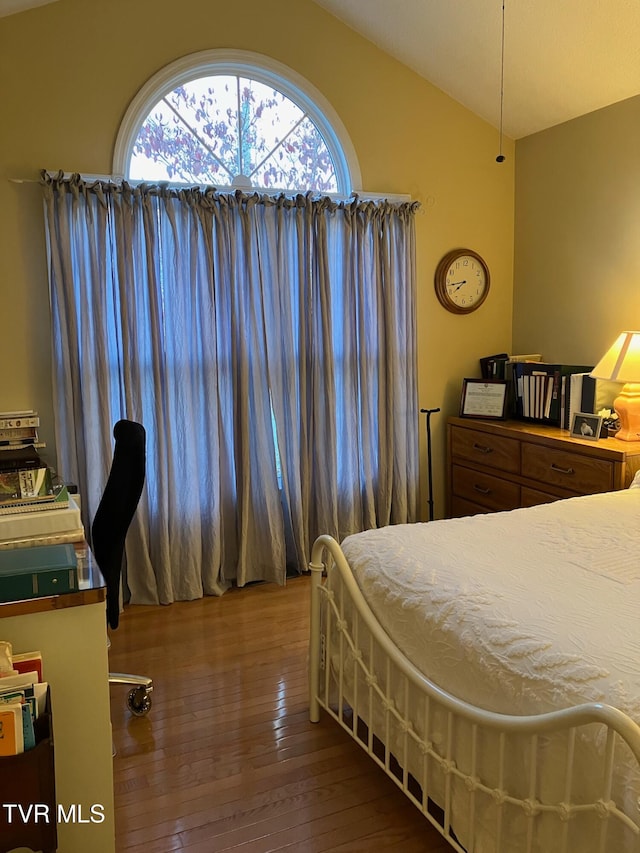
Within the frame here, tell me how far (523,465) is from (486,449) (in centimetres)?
30

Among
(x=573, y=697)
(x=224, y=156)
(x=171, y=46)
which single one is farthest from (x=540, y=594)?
(x=171, y=46)

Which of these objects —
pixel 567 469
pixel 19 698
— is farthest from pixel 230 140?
pixel 19 698

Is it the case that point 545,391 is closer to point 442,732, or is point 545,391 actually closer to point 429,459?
point 429,459

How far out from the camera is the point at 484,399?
4.02 metres

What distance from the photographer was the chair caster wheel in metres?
2.47

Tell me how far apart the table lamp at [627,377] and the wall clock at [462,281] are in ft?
3.41

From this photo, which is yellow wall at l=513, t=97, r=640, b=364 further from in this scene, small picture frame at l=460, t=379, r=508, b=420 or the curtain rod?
the curtain rod

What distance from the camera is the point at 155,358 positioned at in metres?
3.32

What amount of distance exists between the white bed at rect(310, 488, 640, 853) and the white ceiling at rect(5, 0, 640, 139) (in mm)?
2098

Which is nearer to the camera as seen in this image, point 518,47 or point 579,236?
point 518,47

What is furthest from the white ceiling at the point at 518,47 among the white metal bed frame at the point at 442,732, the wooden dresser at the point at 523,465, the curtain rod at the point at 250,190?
the white metal bed frame at the point at 442,732

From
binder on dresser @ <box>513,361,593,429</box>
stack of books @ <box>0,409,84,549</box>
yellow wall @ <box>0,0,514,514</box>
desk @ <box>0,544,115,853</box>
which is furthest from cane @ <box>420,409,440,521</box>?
desk @ <box>0,544,115,853</box>

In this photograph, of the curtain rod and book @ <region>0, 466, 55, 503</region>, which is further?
the curtain rod

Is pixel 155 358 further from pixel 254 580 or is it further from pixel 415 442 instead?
pixel 415 442
